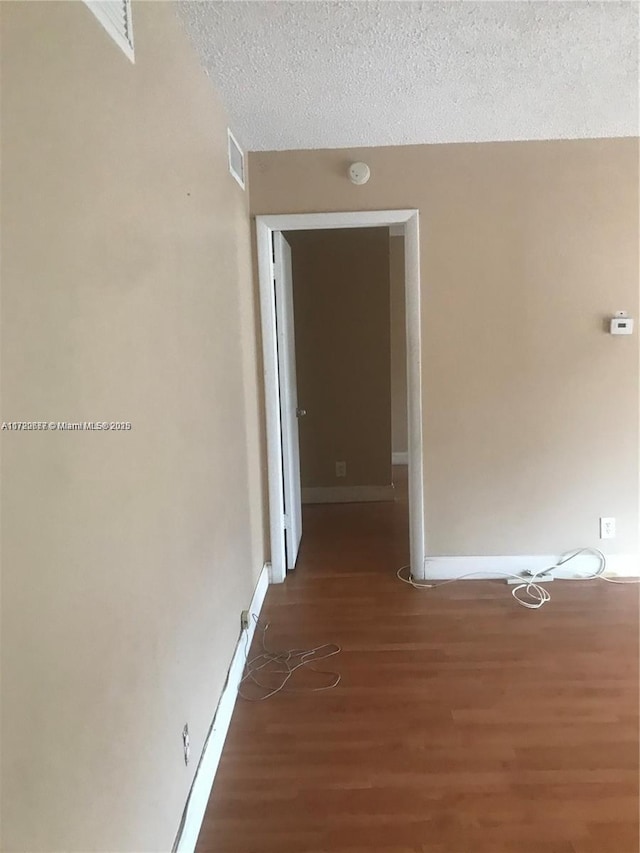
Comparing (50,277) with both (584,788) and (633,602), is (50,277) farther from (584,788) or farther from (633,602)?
(633,602)

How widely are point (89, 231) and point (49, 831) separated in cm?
109

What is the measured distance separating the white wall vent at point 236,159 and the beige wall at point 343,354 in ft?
6.79

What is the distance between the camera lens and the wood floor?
6.09 ft

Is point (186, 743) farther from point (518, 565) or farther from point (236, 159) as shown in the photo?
point (236, 159)

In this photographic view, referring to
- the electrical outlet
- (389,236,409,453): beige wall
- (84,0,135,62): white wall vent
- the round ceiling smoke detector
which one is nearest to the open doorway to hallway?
(389,236,409,453): beige wall

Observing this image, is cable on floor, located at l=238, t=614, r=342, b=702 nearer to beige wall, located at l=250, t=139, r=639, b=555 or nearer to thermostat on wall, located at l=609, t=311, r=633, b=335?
beige wall, located at l=250, t=139, r=639, b=555

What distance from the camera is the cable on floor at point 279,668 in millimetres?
2586

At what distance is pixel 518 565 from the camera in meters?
3.62

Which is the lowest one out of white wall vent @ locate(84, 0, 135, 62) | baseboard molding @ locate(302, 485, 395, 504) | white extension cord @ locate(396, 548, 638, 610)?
white extension cord @ locate(396, 548, 638, 610)

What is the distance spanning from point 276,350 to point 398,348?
11.2 feet

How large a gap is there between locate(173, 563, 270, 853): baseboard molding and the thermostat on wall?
2471 millimetres

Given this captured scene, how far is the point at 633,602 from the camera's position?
10.7 ft

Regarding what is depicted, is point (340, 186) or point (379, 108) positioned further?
point (340, 186)

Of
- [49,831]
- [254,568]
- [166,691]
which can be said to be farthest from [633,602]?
[49,831]
